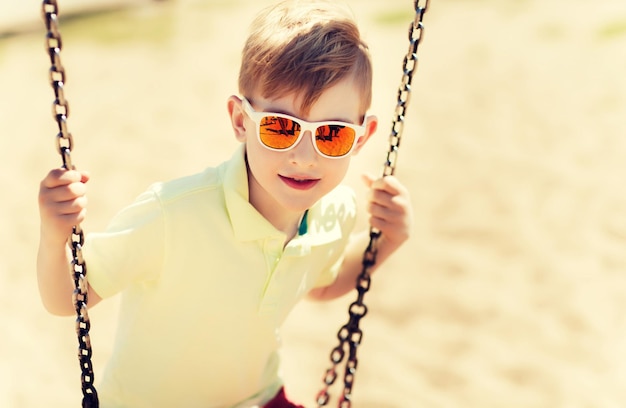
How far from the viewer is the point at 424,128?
549cm

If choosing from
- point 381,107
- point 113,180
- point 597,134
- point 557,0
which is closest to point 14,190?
point 113,180

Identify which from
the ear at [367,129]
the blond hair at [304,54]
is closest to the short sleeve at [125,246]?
the blond hair at [304,54]

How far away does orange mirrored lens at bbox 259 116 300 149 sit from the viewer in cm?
159

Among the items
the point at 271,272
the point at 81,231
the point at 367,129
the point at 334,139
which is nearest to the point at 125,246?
the point at 81,231

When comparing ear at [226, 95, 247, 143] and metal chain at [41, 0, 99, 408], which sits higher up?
ear at [226, 95, 247, 143]

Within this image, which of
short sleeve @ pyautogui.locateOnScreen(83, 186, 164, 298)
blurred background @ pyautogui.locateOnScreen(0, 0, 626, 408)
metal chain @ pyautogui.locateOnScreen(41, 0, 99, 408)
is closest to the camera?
metal chain @ pyautogui.locateOnScreen(41, 0, 99, 408)

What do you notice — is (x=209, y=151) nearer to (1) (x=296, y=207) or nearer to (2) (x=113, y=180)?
(2) (x=113, y=180)

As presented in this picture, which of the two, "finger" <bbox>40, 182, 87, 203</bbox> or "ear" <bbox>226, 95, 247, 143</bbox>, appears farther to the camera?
"ear" <bbox>226, 95, 247, 143</bbox>

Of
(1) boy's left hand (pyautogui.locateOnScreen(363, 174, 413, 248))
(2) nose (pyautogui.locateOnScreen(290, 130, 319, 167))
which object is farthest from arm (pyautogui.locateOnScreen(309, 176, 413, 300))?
(2) nose (pyautogui.locateOnScreen(290, 130, 319, 167))

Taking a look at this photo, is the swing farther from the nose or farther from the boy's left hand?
the nose

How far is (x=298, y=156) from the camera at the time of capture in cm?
163

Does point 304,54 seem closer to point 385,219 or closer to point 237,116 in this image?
point 237,116

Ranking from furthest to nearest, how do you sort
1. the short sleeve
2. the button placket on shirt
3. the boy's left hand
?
the boy's left hand, the button placket on shirt, the short sleeve

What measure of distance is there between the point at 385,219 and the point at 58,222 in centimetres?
85
